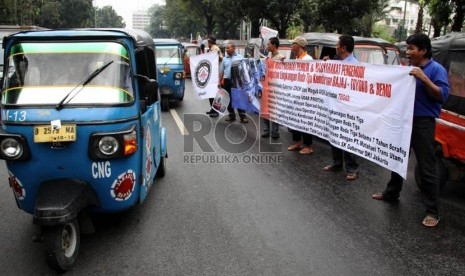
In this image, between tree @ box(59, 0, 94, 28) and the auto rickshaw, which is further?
tree @ box(59, 0, 94, 28)

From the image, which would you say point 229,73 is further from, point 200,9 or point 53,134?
point 200,9

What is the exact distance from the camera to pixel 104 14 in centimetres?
11206

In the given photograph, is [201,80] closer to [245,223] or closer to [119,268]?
[245,223]

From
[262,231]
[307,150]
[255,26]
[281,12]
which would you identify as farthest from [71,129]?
[255,26]

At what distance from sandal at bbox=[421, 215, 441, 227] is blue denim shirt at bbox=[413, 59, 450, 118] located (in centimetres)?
109

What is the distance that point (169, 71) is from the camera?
13.6 m

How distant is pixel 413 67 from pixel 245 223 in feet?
8.01

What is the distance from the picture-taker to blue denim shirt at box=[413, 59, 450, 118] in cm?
465

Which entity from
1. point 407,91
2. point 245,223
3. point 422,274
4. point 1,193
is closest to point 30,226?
point 1,193

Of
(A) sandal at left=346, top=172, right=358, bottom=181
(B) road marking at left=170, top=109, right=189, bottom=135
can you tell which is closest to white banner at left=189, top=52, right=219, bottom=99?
(B) road marking at left=170, top=109, right=189, bottom=135

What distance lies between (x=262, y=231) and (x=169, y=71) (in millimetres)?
9562

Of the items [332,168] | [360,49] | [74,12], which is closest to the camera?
[332,168]

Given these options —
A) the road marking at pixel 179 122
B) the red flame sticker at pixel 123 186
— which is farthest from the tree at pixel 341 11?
the red flame sticker at pixel 123 186

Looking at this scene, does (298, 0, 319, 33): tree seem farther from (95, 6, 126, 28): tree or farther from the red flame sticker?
(95, 6, 126, 28): tree
